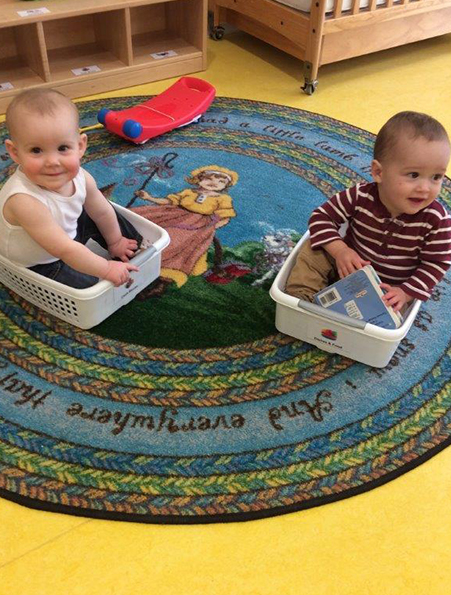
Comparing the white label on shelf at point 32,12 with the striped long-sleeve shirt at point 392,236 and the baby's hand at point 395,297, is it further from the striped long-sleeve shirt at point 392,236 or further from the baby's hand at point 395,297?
the baby's hand at point 395,297

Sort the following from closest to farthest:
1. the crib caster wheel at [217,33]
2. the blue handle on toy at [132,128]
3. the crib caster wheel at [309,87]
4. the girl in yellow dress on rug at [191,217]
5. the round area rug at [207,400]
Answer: the round area rug at [207,400], the girl in yellow dress on rug at [191,217], the blue handle on toy at [132,128], the crib caster wheel at [309,87], the crib caster wheel at [217,33]

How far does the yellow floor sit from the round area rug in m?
0.03

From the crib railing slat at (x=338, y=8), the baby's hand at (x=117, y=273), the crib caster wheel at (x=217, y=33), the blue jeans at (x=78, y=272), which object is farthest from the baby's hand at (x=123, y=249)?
the crib caster wheel at (x=217, y=33)

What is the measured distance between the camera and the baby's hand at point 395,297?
47.0 inches

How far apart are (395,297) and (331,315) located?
14 cm

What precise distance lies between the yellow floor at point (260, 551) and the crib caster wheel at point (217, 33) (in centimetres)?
229

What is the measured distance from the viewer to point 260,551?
3.21 feet

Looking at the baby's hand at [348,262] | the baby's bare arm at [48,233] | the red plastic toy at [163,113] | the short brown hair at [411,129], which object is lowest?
the red plastic toy at [163,113]

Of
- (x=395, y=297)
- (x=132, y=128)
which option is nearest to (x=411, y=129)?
(x=395, y=297)

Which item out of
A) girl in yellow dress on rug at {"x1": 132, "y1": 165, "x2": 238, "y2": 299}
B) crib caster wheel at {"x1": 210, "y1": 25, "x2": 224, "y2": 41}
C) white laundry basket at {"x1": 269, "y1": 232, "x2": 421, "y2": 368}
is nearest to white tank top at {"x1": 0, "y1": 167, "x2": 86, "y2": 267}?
girl in yellow dress on rug at {"x1": 132, "y1": 165, "x2": 238, "y2": 299}

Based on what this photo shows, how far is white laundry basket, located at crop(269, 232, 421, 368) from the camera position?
1.16 metres

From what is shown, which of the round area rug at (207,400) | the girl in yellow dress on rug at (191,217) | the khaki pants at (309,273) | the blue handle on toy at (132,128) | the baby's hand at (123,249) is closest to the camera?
the round area rug at (207,400)

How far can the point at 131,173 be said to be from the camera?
1.83m

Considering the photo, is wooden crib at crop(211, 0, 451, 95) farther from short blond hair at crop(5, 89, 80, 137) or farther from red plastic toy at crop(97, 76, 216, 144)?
short blond hair at crop(5, 89, 80, 137)
